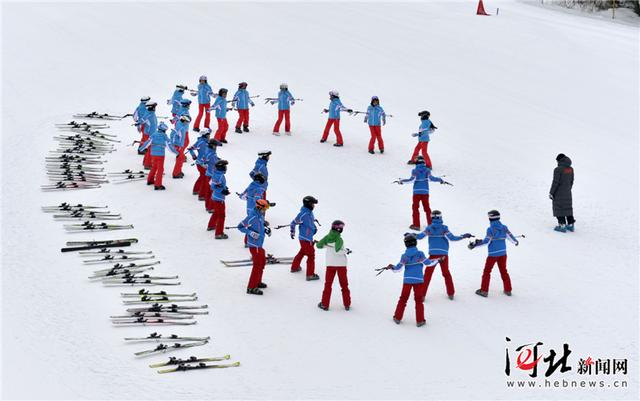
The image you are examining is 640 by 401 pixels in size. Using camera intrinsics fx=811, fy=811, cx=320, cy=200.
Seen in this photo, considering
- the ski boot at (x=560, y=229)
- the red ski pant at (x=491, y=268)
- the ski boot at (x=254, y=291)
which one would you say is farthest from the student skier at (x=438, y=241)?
the ski boot at (x=560, y=229)

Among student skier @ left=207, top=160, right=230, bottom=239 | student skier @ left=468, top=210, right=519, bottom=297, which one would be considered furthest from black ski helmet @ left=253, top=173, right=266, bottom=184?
student skier @ left=468, top=210, right=519, bottom=297

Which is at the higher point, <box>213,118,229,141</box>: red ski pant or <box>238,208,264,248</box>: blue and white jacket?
<box>213,118,229,141</box>: red ski pant

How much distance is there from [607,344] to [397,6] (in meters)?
34.2

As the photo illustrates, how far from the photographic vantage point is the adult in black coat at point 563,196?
1806 cm

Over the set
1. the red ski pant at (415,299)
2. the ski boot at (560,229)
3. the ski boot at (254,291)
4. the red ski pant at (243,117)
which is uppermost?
the red ski pant at (243,117)

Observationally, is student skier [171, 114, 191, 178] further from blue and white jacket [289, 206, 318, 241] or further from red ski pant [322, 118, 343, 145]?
blue and white jacket [289, 206, 318, 241]

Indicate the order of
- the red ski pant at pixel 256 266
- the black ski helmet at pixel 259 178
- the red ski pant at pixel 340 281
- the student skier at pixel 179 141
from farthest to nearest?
the student skier at pixel 179 141, the black ski helmet at pixel 259 178, the red ski pant at pixel 256 266, the red ski pant at pixel 340 281

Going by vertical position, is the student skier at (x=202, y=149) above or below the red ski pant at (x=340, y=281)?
above

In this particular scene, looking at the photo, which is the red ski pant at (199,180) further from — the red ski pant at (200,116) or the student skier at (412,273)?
the student skier at (412,273)

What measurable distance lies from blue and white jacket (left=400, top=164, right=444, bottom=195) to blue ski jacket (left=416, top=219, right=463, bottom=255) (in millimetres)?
2906

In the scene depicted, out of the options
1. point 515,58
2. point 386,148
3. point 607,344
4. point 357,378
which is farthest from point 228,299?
point 515,58

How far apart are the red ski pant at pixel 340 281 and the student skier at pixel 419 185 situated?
396cm

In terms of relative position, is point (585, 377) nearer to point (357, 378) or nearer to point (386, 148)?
point (357, 378)

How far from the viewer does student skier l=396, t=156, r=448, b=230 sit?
16.8 metres
